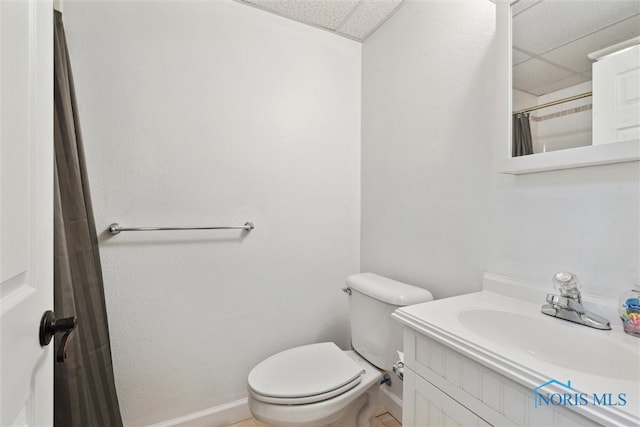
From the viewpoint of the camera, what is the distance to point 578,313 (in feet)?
2.44

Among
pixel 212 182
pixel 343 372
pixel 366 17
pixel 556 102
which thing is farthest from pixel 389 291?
pixel 366 17

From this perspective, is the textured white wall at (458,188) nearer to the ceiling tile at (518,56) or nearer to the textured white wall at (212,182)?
the ceiling tile at (518,56)

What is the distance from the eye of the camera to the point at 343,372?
118cm

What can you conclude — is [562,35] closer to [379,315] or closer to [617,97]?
[617,97]

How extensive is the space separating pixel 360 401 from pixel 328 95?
1589 mm

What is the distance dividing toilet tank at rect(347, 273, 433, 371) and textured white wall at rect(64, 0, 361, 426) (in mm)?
378

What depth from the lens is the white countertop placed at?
19.5 inches

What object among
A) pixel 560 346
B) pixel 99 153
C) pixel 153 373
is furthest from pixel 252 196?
pixel 560 346

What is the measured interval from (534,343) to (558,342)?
55 millimetres

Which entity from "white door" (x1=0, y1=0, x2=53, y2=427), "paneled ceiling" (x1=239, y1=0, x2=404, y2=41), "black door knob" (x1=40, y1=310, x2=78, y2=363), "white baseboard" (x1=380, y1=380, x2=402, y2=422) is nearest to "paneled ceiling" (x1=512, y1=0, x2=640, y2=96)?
"paneled ceiling" (x1=239, y1=0, x2=404, y2=41)

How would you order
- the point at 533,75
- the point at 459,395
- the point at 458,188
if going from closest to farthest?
the point at 459,395 < the point at 533,75 < the point at 458,188

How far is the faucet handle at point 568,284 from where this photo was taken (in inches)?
30.2

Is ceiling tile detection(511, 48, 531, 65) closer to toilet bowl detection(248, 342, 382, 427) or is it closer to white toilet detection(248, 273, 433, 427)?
white toilet detection(248, 273, 433, 427)

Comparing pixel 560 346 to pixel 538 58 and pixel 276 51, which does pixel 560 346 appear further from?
pixel 276 51
